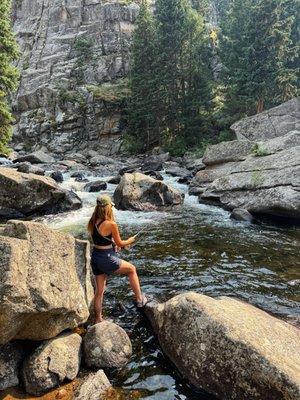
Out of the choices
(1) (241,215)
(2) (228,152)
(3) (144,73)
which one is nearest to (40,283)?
(1) (241,215)

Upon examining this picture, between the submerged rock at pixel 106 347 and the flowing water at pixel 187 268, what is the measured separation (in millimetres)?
209

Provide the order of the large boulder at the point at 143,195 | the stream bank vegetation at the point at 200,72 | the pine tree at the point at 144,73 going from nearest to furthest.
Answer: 1. the large boulder at the point at 143,195
2. the stream bank vegetation at the point at 200,72
3. the pine tree at the point at 144,73

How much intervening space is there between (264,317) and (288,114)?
93.0 feet

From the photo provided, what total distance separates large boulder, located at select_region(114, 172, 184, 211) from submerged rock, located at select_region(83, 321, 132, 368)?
1252cm

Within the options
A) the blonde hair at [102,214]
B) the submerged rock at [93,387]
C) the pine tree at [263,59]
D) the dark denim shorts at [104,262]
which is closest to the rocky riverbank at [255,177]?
the dark denim shorts at [104,262]

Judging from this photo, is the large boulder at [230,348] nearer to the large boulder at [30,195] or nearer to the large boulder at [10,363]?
the large boulder at [10,363]

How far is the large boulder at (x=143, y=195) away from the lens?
1941cm

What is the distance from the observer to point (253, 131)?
1256 inches

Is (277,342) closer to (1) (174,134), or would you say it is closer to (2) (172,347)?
(2) (172,347)

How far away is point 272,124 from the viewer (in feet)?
103

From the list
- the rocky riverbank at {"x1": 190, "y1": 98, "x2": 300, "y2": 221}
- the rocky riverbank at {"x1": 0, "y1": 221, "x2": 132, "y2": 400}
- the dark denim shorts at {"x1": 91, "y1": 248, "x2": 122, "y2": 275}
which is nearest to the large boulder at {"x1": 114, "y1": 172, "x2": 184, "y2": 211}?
the rocky riverbank at {"x1": 190, "y1": 98, "x2": 300, "y2": 221}

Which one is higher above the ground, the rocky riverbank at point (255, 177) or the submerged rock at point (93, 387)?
the rocky riverbank at point (255, 177)

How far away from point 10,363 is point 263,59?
41977mm

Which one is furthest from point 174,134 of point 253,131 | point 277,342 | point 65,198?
point 277,342
